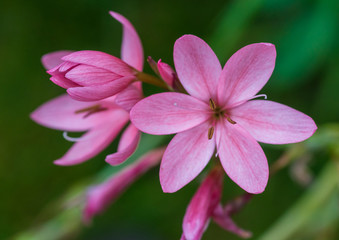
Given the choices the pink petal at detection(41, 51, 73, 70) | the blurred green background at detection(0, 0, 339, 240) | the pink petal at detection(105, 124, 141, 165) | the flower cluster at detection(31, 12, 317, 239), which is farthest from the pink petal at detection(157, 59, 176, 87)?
the blurred green background at detection(0, 0, 339, 240)

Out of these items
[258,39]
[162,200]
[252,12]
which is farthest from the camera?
[162,200]

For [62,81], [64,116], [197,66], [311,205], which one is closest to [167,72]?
[197,66]

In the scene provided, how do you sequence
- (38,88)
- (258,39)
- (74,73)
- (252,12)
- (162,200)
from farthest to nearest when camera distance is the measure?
(38,88), (162,200), (258,39), (252,12), (74,73)

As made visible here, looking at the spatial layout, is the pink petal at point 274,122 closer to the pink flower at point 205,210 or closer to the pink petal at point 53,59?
the pink flower at point 205,210

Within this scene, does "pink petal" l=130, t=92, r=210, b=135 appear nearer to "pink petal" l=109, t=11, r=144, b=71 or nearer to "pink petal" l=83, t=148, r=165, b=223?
"pink petal" l=109, t=11, r=144, b=71

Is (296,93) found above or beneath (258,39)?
beneath

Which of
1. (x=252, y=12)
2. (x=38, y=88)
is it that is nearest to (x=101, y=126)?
(x=252, y=12)

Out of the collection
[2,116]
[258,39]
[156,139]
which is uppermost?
[258,39]

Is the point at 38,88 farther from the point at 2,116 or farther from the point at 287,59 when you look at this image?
the point at 287,59
